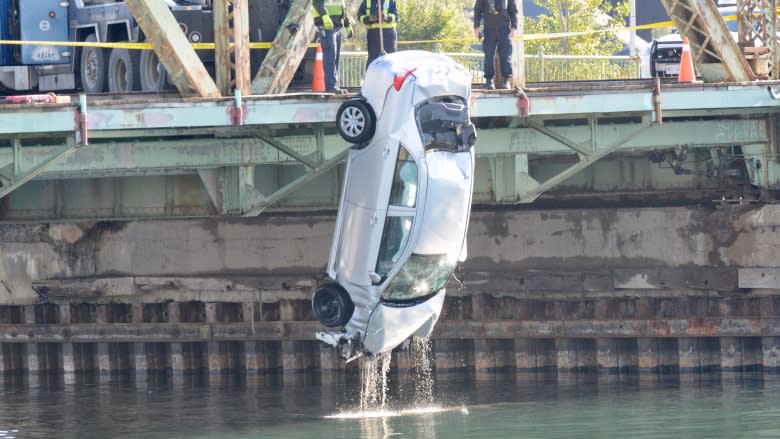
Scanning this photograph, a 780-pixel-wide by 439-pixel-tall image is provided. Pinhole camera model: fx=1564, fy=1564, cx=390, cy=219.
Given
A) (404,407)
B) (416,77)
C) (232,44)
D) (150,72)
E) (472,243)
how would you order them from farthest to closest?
(472,243) < (404,407) < (150,72) < (232,44) < (416,77)

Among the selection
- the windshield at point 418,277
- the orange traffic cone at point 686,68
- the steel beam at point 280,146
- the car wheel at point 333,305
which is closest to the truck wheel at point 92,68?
the steel beam at point 280,146

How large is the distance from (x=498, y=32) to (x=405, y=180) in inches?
122

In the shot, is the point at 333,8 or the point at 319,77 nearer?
the point at 333,8

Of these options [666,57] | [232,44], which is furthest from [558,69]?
[232,44]

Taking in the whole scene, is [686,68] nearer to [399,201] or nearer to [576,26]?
[399,201]

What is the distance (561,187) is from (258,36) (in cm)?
589

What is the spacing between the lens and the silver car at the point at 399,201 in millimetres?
18781

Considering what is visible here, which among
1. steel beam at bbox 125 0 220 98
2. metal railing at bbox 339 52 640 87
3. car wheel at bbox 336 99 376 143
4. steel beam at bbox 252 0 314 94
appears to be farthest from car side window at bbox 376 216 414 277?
metal railing at bbox 339 52 640 87

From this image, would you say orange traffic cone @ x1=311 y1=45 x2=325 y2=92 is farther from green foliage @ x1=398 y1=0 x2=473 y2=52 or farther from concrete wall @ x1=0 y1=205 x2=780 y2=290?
green foliage @ x1=398 y1=0 x2=473 y2=52

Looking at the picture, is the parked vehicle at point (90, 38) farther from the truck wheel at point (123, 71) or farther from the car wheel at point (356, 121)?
the car wheel at point (356, 121)

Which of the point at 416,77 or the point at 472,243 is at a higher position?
the point at 416,77

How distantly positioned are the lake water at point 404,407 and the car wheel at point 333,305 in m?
1.61

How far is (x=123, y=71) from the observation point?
2323 centimetres

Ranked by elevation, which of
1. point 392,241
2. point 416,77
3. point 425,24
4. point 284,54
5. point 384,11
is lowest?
point 392,241
